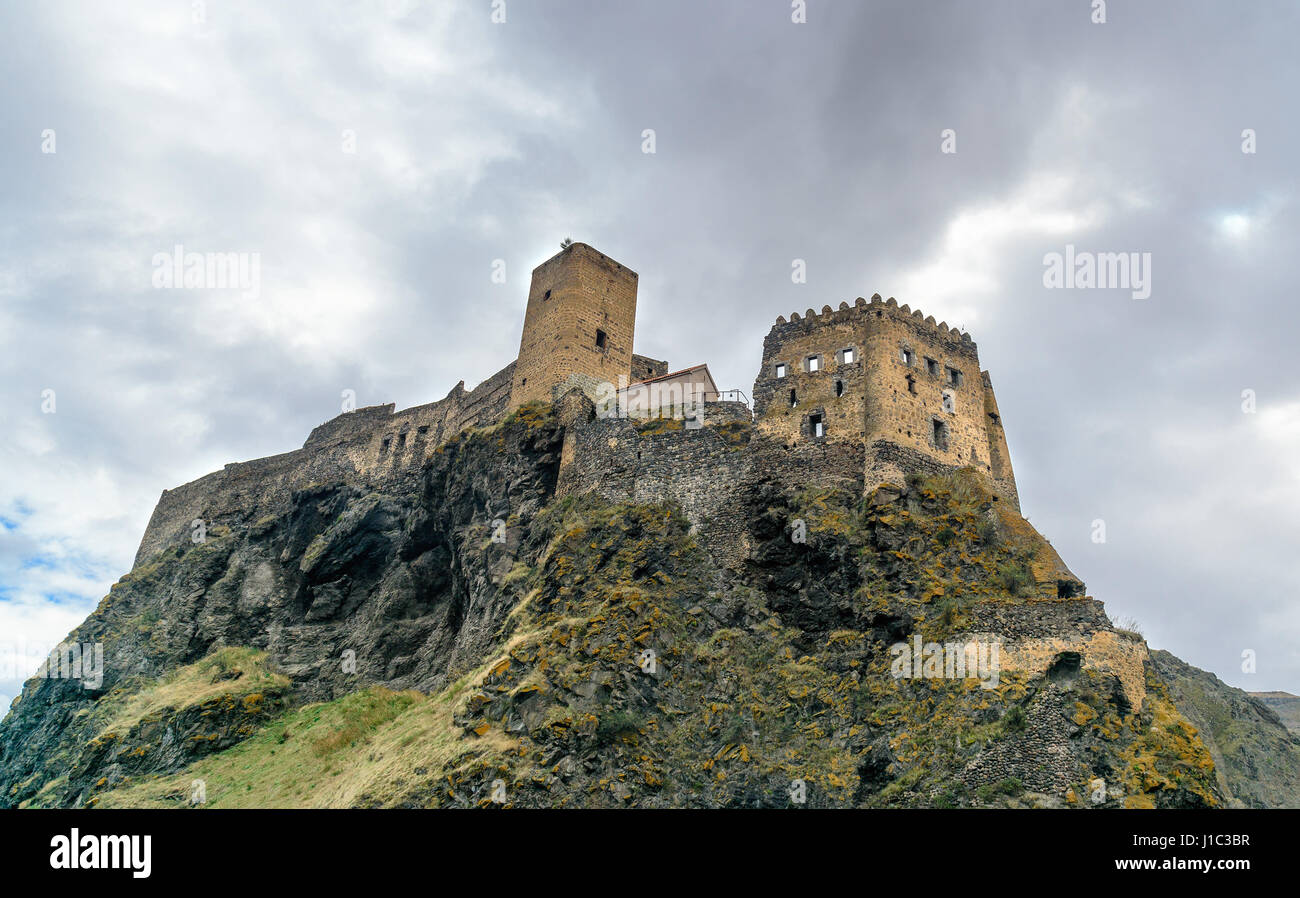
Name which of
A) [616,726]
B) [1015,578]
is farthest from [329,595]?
[1015,578]

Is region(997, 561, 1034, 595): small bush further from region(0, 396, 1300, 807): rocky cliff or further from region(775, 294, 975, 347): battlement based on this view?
region(775, 294, 975, 347): battlement

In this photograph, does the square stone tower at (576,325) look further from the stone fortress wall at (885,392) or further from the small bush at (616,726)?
the small bush at (616,726)

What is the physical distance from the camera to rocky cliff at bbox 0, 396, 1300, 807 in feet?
69.4

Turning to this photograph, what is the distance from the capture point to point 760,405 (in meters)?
30.7

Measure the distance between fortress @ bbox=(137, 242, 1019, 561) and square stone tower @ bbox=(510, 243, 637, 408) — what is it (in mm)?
57

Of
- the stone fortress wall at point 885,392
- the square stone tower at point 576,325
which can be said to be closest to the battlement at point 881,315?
the stone fortress wall at point 885,392

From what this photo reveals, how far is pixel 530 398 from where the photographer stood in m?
36.7

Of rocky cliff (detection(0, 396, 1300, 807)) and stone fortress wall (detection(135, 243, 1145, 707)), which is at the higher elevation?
stone fortress wall (detection(135, 243, 1145, 707))

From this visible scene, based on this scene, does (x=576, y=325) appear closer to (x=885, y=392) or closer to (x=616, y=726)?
(x=885, y=392)

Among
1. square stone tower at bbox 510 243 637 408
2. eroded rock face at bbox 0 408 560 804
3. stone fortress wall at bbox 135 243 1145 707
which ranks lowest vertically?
eroded rock face at bbox 0 408 560 804

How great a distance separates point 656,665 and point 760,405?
10.0 metres

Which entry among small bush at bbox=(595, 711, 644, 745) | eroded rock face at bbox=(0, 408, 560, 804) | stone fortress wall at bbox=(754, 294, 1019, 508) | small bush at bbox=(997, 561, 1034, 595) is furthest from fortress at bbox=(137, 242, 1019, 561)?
small bush at bbox=(595, 711, 644, 745)

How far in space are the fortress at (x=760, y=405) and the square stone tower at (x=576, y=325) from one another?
6 centimetres
